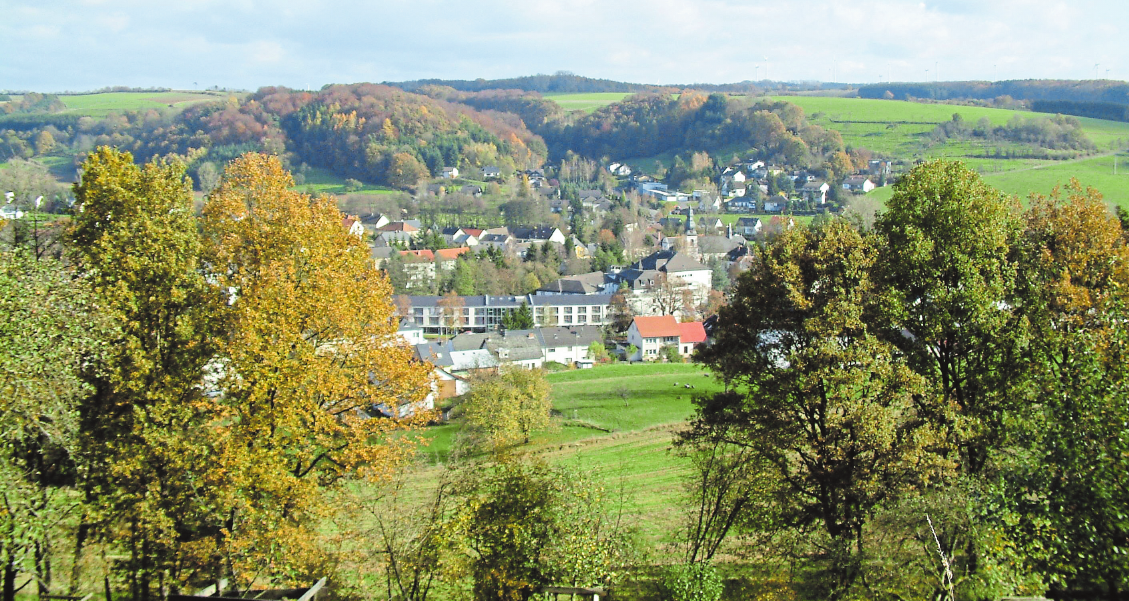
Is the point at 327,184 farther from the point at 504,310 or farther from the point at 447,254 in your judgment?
the point at 504,310

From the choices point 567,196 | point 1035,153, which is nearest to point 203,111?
point 567,196

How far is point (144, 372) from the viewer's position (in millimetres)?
8672

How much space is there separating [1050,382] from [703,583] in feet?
15.5

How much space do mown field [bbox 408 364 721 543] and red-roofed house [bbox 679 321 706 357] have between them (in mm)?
6444

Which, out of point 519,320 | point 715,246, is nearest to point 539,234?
point 715,246

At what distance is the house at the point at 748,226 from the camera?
8225 centimetres

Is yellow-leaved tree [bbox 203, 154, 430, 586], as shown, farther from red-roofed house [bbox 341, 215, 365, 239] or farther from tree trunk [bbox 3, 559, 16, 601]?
tree trunk [bbox 3, 559, 16, 601]

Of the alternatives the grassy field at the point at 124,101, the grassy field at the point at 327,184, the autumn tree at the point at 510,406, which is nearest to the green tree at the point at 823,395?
the autumn tree at the point at 510,406

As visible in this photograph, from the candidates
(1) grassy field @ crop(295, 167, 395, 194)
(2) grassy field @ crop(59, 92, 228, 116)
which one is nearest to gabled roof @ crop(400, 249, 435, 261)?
(1) grassy field @ crop(295, 167, 395, 194)

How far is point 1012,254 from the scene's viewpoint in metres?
10.3

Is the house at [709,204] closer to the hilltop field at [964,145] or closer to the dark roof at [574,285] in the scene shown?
the hilltop field at [964,145]

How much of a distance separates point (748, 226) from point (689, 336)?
41737 mm

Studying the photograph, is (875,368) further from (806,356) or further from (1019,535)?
(1019,535)

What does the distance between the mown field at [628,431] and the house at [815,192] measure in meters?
58.1
